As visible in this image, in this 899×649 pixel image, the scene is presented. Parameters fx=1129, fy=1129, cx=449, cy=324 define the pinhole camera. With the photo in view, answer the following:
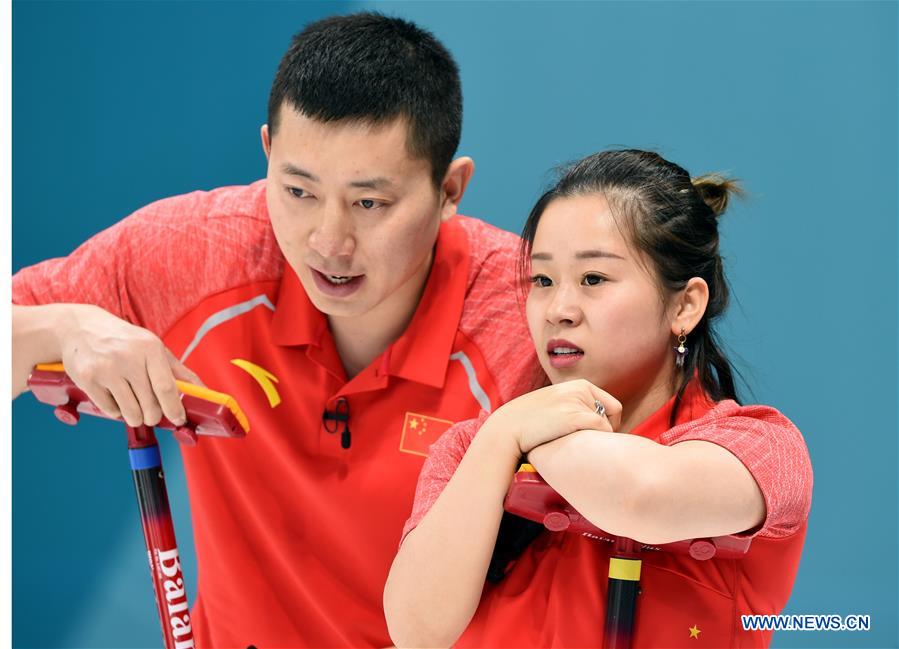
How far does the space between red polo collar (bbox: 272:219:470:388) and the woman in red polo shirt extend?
25 centimetres

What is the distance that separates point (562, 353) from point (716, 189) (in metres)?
0.28

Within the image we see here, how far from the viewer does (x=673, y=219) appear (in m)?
1.26

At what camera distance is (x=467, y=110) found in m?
2.25

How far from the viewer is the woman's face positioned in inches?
47.4

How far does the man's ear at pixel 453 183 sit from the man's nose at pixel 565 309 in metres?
0.35

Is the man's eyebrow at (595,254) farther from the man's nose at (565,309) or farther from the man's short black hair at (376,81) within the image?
the man's short black hair at (376,81)

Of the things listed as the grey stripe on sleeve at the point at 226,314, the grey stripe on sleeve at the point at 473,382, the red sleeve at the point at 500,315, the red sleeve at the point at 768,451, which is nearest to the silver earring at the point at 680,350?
the red sleeve at the point at 768,451

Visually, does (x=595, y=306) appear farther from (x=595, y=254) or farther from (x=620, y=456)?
(x=620, y=456)

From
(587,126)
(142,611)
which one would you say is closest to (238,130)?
(587,126)

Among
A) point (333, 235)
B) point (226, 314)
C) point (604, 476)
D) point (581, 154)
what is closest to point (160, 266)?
point (226, 314)

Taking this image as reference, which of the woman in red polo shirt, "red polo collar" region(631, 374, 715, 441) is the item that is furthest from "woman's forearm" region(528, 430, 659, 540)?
"red polo collar" region(631, 374, 715, 441)

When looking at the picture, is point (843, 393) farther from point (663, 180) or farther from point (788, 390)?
point (663, 180)

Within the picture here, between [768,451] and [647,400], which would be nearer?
[768,451]

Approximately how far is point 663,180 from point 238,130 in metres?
1.37
